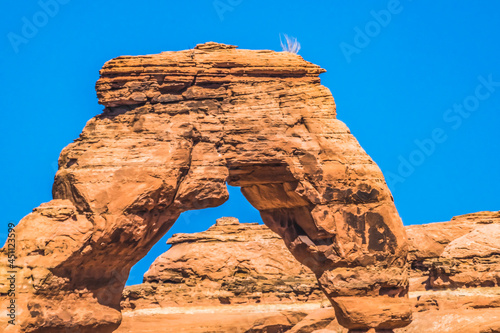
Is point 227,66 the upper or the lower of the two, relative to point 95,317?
upper

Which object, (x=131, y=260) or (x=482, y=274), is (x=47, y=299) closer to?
(x=131, y=260)

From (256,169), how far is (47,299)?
4.37 metres

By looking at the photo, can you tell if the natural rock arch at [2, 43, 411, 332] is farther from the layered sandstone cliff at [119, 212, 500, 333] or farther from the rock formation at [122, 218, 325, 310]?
the rock formation at [122, 218, 325, 310]

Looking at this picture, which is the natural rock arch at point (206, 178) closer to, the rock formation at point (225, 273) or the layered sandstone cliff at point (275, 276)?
the layered sandstone cliff at point (275, 276)

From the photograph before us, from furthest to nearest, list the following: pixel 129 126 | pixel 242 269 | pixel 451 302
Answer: pixel 242 269
pixel 451 302
pixel 129 126

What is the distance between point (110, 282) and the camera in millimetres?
17250

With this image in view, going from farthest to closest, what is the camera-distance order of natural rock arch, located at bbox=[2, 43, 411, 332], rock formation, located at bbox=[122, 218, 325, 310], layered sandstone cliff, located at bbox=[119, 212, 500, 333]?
rock formation, located at bbox=[122, 218, 325, 310] → layered sandstone cliff, located at bbox=[119, 212, 500, 333] → natural rock arch, located at bbox=[2, 43, 411, 332]

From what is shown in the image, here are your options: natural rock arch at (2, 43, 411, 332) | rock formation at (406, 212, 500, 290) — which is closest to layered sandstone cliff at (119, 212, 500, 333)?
rock formation at (406, 212, 500, 290)

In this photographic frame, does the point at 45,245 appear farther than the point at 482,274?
No

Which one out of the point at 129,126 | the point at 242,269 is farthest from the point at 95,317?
the point at 242,269

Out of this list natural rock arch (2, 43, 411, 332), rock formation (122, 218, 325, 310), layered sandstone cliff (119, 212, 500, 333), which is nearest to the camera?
natural rock arch (2, 43, 411, 332)

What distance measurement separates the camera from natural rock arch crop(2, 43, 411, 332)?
16203mm

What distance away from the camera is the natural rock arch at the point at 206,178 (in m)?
16.2

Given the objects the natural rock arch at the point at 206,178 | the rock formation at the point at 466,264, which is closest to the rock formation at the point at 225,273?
the rock formation at the point at 466,264
